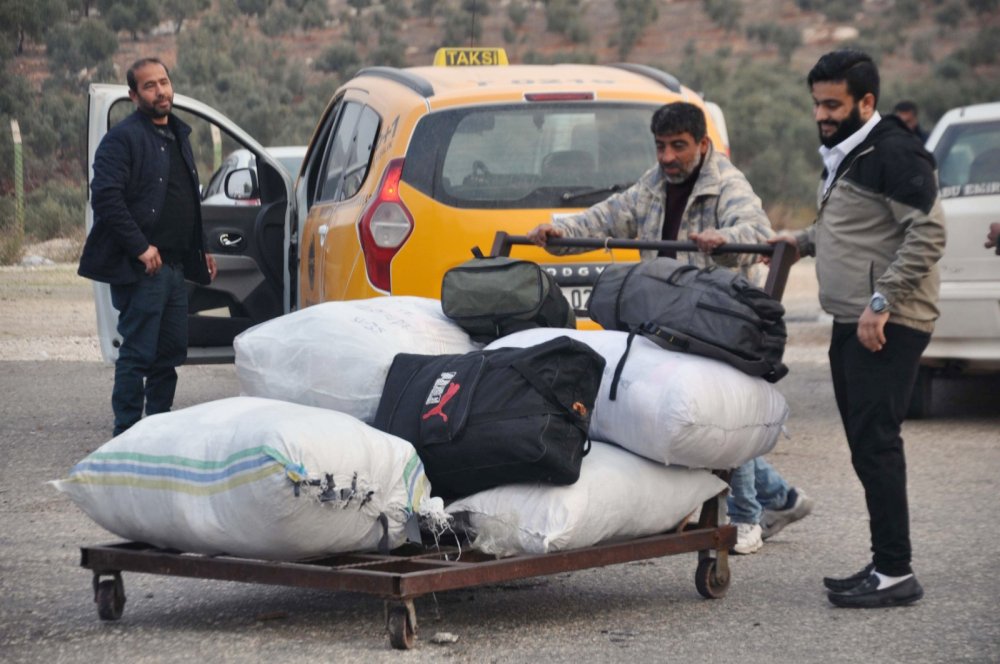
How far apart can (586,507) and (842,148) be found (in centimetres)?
156

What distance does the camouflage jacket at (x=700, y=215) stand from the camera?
20.3 feet

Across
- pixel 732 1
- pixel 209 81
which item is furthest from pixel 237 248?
pixel 732 1

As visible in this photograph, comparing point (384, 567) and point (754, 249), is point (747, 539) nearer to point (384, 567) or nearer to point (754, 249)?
point (754, 249)

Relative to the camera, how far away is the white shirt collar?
5660mm

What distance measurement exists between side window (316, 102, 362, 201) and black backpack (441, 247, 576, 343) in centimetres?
280

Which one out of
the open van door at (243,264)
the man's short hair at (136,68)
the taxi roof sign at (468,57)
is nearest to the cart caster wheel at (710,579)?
the man's short hair at (136,68)

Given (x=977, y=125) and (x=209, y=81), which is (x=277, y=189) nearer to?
(x=977, y=125)

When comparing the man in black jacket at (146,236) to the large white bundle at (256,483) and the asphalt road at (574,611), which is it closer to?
the asphalt road at (574,611)

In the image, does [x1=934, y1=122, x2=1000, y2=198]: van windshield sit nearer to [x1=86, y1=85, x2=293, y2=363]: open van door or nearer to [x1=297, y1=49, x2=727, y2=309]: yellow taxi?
[x1=297, y1=49, x2=727, y2=309]: yellow taxi

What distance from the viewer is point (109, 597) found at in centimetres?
540

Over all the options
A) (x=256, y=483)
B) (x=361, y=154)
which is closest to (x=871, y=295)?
(x=256, y=483)

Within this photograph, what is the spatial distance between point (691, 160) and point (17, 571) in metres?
2.97

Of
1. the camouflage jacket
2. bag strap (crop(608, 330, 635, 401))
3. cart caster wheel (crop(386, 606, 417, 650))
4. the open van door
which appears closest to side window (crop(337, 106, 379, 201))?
the open van door

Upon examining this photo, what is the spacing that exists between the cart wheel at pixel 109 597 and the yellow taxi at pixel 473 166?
8.32ft
